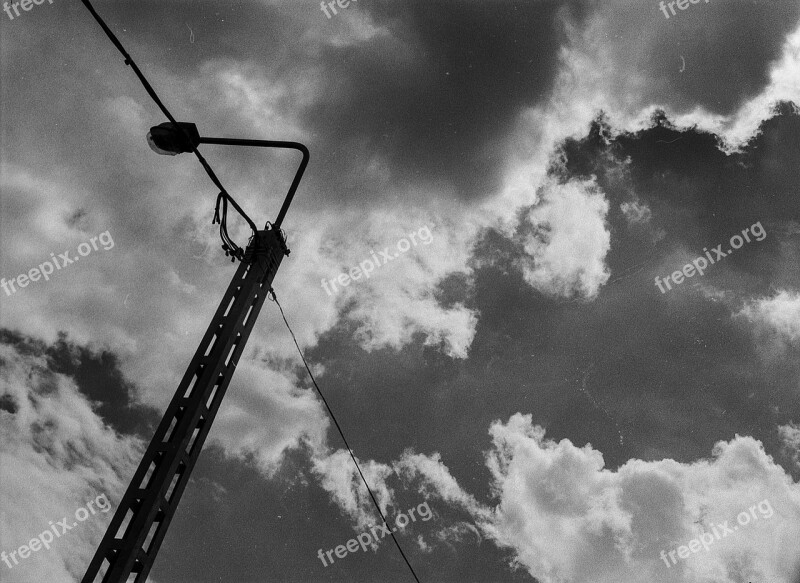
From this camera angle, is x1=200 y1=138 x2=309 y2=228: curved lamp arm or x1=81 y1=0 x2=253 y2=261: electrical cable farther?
x1=200 y1=138 x2=309 y2=228: curved lamp arm

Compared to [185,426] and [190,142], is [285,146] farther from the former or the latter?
[185,426]

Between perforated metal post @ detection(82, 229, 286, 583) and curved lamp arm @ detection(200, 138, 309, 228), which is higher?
curved lamp arm @ detection(200, 138, 309, 228)

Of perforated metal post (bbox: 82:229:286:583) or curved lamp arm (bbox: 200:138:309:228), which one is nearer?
perforated metal post (bbox: 82:229:286:583)

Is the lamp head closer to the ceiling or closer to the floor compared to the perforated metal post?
closer to the ceiling

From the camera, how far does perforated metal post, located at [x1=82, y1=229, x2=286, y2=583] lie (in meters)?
6.48

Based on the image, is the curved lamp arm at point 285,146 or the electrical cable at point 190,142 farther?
the curved lamp arm at point 285,146

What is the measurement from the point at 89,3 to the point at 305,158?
3.81 m

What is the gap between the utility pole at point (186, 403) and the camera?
652cm

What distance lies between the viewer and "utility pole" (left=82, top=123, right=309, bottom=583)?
21.4 ft

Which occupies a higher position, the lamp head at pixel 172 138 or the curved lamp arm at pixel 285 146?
the curved lamp arm at pixel 285 146

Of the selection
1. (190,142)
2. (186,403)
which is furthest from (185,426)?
(190,142)

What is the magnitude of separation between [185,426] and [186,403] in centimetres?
33

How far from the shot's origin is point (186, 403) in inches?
293

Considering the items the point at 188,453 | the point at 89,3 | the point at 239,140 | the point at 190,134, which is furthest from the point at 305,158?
the point at 188,453
